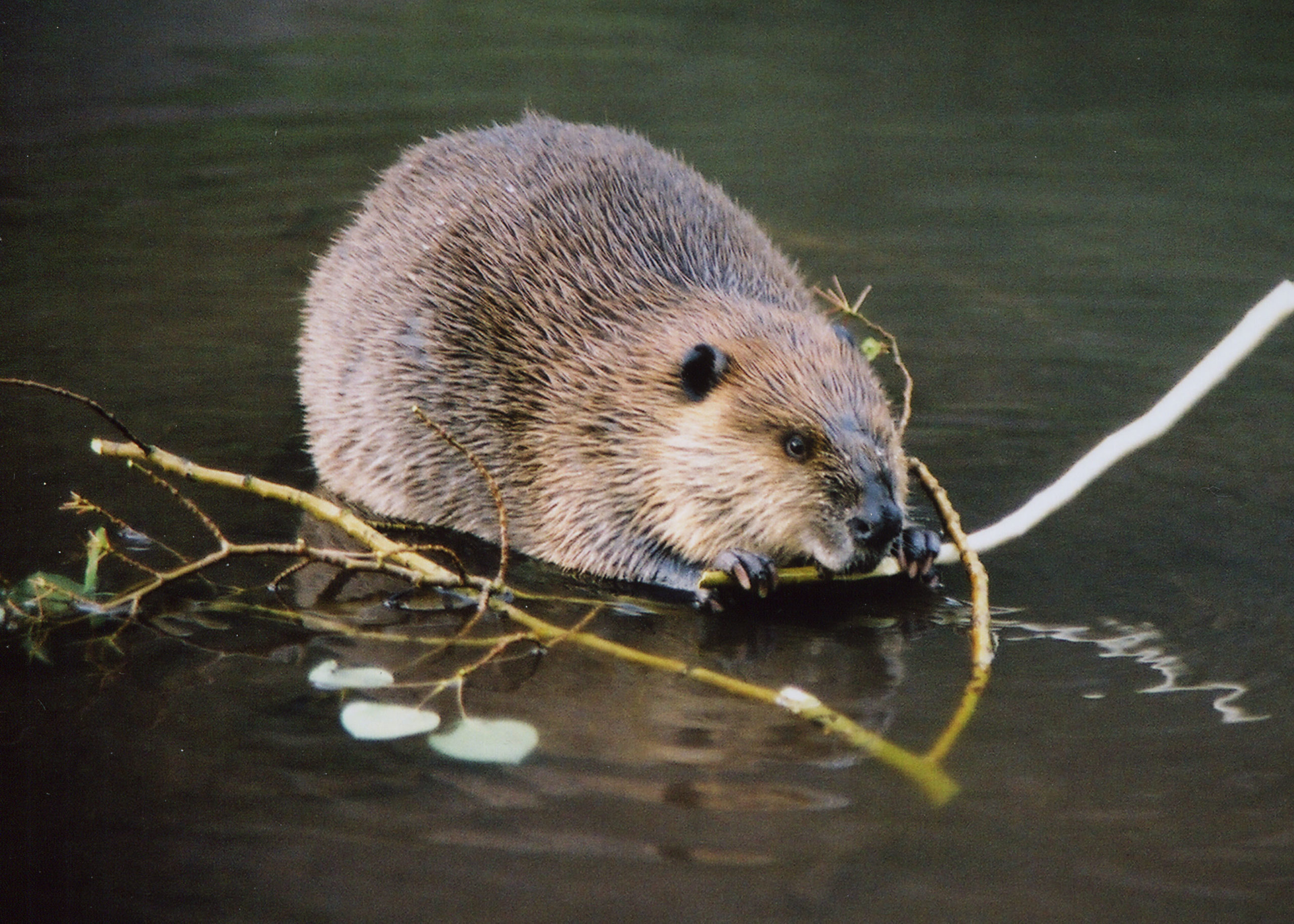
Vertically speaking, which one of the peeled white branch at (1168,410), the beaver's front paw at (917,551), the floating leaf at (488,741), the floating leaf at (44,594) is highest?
the peeled white branch at (1168,410)

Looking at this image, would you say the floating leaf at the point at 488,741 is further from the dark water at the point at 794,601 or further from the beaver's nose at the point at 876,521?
the beaver's nose at the point at 876,521

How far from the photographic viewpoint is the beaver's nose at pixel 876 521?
11.9ft

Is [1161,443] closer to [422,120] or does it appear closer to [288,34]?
[422,120]

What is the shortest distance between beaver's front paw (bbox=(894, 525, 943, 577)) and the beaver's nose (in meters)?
0.25

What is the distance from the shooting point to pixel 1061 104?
31.9ft

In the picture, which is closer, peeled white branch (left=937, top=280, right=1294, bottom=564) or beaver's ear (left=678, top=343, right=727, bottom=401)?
peeled white branch (left=937, top=280, right=1294, bottom=564)

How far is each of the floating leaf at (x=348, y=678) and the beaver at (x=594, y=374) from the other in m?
0.86

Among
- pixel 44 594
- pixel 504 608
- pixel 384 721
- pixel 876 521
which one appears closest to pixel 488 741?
pixel 384 721

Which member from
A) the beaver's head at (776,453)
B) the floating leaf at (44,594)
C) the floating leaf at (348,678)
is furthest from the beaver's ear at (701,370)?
the floating leaf at (44,594)

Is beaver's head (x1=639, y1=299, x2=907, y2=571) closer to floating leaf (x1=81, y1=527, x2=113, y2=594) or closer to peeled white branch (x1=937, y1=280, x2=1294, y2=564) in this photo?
peeled white branch (x1=937, y1=280, x2=1294, y2=564)

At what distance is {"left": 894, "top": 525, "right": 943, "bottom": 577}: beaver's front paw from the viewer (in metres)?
3.91

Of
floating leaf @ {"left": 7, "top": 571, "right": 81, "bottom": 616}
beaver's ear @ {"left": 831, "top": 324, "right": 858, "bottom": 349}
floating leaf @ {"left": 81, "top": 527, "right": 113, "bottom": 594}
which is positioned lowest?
floating leaf @ {"left": 7, "top": 571, "right": 81, "bottom": 616}

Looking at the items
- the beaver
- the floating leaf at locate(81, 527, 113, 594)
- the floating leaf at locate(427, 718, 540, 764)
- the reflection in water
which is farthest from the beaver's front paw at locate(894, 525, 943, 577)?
the floating leaf at locate(81, 527, 113, 594)

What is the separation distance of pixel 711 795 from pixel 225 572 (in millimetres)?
1679
